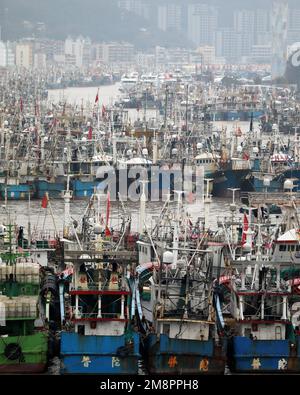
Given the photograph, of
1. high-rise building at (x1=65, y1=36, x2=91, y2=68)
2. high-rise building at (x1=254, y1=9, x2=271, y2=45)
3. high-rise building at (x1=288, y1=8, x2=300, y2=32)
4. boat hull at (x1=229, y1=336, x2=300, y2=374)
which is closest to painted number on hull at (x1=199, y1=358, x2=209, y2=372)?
boat hull at (x1=229, y1=336, x2=300, y2=374)

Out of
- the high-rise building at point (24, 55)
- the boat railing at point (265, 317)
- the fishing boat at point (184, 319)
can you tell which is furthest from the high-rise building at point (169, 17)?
the boat railing at point (265, 317)

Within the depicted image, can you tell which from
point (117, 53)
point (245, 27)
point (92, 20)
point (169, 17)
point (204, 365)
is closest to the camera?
point (204, 365)

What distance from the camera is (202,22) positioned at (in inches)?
2783

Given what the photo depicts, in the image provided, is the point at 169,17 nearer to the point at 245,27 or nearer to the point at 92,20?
the point at 245,27

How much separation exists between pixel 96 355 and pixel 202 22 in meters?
64.0

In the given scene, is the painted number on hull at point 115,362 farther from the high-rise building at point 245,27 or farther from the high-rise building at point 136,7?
the high-rise building at point 136,7

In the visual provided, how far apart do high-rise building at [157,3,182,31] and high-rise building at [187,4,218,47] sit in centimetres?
52

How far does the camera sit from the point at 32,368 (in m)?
7.42

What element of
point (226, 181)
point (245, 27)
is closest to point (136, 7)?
point (245, 27)

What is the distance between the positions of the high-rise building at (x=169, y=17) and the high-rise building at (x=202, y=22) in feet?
1.69

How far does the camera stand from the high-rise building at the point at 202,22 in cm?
7019
